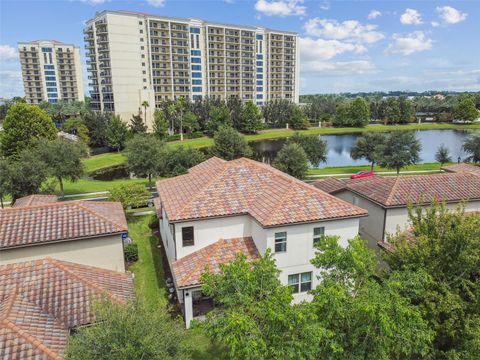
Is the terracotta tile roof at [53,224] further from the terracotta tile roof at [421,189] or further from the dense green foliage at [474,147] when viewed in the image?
the dense green foliage at [474,147]

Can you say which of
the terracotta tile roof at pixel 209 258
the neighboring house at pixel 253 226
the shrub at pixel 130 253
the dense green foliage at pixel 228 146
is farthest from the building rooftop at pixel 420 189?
the dense green foliage at pixel 228 146

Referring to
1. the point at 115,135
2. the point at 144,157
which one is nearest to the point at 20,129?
the point at 115,135

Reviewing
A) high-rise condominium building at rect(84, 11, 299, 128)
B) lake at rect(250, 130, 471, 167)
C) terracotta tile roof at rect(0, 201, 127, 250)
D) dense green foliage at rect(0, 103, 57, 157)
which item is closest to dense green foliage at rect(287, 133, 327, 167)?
lake at rect(250, 130, 471, 167)

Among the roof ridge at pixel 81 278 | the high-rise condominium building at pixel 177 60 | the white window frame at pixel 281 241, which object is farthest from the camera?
the high-rise condominium building at pixel 177 60

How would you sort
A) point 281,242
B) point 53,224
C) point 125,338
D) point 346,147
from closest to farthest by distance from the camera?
point 125,338 → point 281,242 → point 53,224 → point 346,147

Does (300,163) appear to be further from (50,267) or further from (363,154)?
(50,267)

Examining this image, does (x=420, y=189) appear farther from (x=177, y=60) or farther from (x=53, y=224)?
(x=177, y=60)
